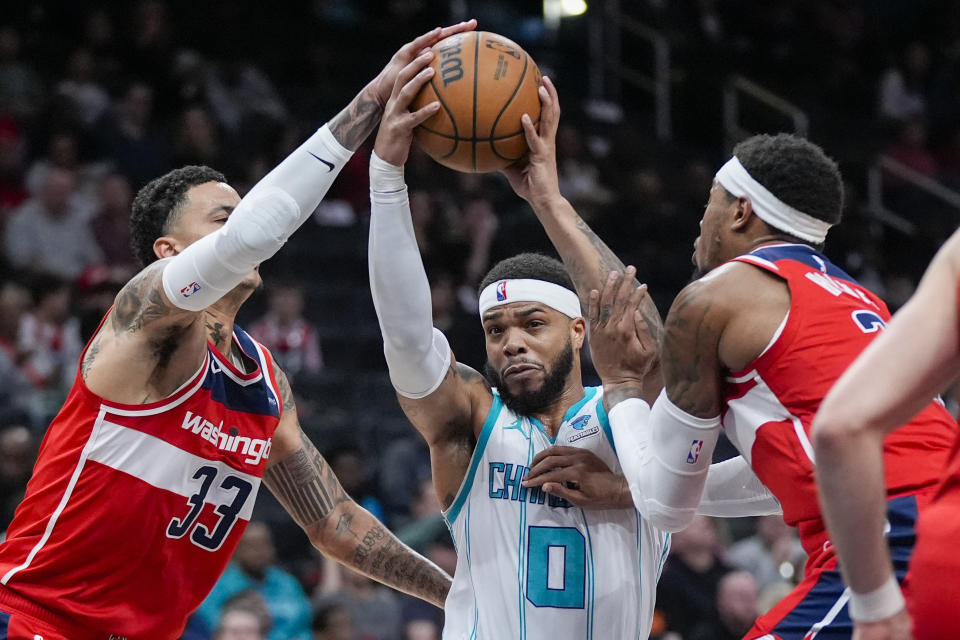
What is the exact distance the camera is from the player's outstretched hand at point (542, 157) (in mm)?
4293

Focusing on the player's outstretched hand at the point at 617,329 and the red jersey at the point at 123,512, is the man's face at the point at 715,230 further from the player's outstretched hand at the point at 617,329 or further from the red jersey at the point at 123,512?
the red jersey at the point at 123,512

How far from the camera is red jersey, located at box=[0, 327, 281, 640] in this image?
3977 mm

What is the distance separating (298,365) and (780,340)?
279 inches

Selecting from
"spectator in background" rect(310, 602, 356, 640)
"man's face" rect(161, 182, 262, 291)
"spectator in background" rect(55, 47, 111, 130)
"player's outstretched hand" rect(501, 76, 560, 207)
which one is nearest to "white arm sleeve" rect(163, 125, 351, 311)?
"man's face" rect(161, 182, 262, 291)

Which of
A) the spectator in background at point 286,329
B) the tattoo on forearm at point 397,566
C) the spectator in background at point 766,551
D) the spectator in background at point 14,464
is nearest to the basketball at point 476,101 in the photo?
the tattoo on forearm at point 397,566

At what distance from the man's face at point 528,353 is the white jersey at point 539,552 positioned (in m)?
0.09

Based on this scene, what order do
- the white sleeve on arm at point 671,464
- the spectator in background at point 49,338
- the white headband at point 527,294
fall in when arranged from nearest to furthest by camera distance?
the white sleeve on arm at point 671,464
the white headband at point 527,294
the spectator in background at point 49,338

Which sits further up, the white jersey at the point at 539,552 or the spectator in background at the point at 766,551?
the white jersey at the point at 539,552

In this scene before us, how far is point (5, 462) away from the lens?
7.54 metres

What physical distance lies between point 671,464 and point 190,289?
155 centimetres

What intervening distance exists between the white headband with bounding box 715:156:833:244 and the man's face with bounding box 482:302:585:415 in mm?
1166

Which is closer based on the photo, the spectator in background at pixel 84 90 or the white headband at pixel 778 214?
the white headband at pixel 778 214

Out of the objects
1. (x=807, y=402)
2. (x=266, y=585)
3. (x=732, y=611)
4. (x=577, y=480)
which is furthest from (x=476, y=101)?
(x=732, y=611)

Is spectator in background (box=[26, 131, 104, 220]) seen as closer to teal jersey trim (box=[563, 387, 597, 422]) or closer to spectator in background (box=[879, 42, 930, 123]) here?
teal jersey trim (box=[563, 387, 597, 422])
